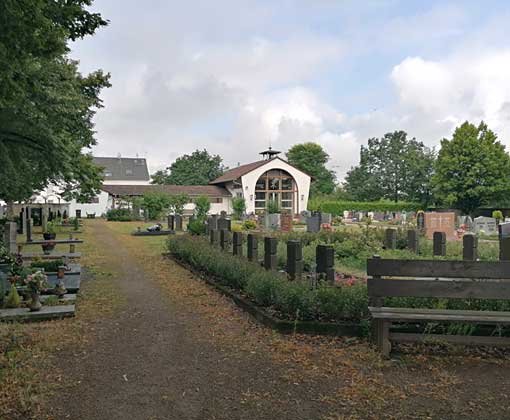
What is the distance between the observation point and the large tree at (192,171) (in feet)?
268

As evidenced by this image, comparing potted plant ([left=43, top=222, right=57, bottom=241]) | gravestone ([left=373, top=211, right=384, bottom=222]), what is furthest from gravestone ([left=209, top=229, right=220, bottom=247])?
gravestone ([left=373, top=211, right=384, bottom=222])

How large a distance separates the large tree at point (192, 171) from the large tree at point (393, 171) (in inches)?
986

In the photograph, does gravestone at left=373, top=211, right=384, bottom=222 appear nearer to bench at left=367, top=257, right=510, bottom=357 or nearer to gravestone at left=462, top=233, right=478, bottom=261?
gravestone at left=462, top=233, right=478, bottom=261

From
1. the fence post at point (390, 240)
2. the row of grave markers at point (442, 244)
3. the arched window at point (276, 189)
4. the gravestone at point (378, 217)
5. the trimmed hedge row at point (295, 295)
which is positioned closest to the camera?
the trimmed hedge row at point (295, 295)

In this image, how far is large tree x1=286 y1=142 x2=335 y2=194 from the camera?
254 ft

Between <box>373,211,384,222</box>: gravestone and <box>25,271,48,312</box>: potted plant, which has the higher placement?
<box>373,211,384,222</box>: gravestone

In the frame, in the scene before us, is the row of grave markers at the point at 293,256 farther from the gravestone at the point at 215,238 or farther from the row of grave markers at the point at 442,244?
the row of grave markers at the point at 442,244

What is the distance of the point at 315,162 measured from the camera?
257ft

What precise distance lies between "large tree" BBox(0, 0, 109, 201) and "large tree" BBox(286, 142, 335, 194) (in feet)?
209

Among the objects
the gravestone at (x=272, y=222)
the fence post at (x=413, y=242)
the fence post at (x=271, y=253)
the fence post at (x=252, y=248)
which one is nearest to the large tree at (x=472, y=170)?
the gravestone at (x=272, y=222)

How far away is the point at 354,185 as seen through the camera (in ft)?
220

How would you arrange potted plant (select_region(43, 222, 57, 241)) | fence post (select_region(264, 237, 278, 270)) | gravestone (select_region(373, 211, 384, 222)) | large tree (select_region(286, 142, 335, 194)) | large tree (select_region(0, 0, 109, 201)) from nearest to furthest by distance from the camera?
large tree (select_region(0, 0, 109, 201)) → fence post (select_region(264, 237, 278, 270)) → potted plant (select_region(43, 222, 57, 241)) → gravestone (select_region(373, 211, 384, 222)) → large tree (select_region(286, 142, 335, 194))

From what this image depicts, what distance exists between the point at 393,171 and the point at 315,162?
17.9 m

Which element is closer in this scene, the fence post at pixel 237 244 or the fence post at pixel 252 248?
the fence post at pixel 252 248
